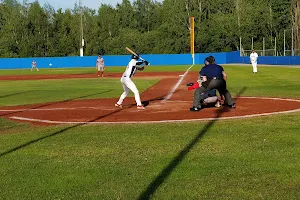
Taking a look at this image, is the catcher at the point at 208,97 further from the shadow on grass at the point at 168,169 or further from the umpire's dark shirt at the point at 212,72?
the shadow on grass at the point at 168,169

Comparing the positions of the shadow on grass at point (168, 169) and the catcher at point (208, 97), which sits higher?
the catcher at point (208, 97)

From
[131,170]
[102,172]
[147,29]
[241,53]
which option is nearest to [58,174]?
[102,172]

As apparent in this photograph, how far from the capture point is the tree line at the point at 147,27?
8281 centimetres

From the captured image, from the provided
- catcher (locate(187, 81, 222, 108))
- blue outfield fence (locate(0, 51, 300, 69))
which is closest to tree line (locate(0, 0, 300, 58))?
blue outfield fence (locate(0, 51, 300, 69))

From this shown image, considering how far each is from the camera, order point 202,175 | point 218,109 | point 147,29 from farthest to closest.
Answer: point 147,29 < point 218,109 < point 202,175

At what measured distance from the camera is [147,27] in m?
102

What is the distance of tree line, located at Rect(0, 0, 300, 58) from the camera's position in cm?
8281

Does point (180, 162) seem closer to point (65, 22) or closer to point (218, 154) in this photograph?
point (218, 154)

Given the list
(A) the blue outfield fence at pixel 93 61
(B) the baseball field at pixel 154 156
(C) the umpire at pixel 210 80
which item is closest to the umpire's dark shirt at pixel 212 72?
(C) the umpire at pixel 210 80

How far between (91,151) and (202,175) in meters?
2.36

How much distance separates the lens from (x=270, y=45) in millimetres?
78250

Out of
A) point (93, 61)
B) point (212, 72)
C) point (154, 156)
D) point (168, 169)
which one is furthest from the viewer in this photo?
point (93, 61)

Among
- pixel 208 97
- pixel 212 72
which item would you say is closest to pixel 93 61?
pixel 208 97

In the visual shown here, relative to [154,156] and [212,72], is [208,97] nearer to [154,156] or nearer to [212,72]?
[212,72]
